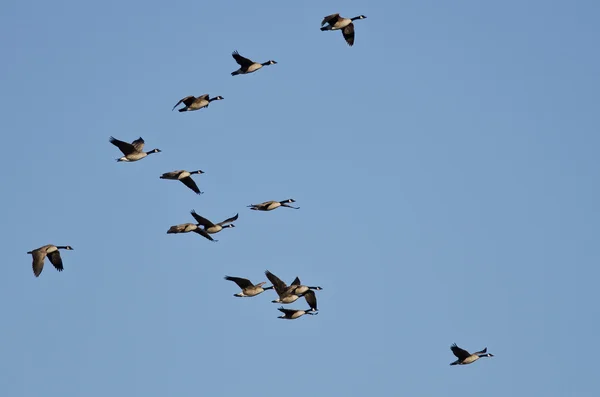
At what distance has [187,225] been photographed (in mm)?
44312

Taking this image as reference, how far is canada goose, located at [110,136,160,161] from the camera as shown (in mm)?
43625

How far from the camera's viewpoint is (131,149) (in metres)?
44.1

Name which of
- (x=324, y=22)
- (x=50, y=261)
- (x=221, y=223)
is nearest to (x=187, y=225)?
(x=221, y=223)

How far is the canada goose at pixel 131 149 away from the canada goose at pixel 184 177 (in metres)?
0.93

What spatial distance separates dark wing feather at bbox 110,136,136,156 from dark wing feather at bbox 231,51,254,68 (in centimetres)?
413

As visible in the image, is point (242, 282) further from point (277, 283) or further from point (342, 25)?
point (342, 25)

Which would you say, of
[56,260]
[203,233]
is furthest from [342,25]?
[56,260]

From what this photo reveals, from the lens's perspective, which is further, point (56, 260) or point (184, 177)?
point (184, 177)

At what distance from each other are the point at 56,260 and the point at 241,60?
8.32m

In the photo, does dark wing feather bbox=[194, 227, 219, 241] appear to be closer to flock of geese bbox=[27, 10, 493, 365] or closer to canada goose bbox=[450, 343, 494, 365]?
flock of geese bbox=[27, 10, 493, 365]

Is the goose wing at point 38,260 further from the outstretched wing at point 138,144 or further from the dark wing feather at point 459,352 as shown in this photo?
the dark wing feather at point 459,352

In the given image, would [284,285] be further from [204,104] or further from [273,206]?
[204,104]

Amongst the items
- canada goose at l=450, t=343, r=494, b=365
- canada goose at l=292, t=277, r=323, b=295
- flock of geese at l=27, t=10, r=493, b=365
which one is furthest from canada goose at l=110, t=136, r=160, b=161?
canada goose at l=450, t=343, r=494, b=365

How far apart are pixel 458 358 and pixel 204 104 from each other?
11.1m
